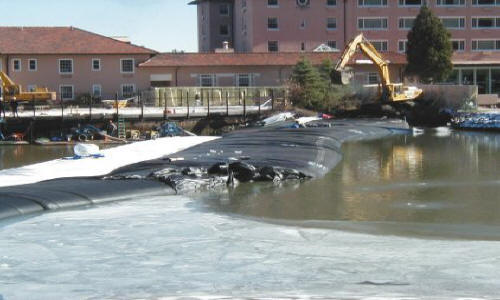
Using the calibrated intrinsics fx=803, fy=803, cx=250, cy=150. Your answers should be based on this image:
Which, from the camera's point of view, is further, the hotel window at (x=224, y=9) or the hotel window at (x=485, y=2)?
the hotel window at (x=224, y=9)

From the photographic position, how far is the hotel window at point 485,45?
6519cm

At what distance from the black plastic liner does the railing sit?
16.7m

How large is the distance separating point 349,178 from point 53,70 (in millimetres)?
41113

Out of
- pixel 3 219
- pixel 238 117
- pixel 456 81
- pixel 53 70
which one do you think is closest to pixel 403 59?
pixel 456 81

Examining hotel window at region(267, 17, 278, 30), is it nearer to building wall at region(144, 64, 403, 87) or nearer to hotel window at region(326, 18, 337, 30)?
hotel window at region(326, 18, 337, 30)

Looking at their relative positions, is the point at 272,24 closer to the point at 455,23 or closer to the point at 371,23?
the point at 371,23

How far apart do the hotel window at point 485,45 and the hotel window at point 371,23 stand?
299 inches

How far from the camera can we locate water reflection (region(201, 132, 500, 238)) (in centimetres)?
1213

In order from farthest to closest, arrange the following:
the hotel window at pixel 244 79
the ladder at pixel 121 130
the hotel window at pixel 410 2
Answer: the hotel window at pixel 410 2, the hotel window at pixel 244 79, the ladder at pixel 121 130

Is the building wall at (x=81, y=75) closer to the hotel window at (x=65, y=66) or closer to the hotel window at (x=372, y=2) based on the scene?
the hotel window at (x=65, y=66)

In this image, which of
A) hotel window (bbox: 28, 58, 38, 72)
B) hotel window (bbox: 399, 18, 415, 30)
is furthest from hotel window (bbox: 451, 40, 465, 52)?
hotel window (bbox: 28, 58, 38, 72)

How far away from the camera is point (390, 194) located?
47.6 ft

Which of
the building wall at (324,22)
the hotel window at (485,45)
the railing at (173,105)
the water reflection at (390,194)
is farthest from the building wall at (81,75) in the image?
the water reflection at (390,194)

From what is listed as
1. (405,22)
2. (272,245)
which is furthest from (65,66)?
(272,245)
